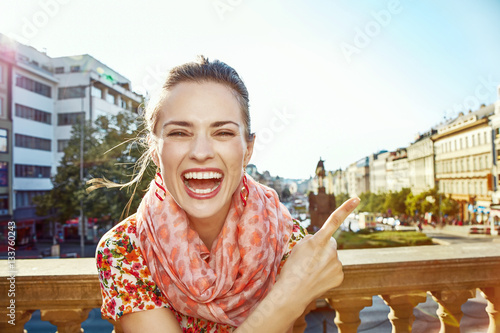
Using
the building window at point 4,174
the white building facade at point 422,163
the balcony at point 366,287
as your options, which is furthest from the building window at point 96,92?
the white building facade at point 422,163

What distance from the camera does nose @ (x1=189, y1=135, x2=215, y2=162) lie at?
1462mm

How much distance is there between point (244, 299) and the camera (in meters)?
1.53

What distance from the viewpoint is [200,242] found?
1.62m

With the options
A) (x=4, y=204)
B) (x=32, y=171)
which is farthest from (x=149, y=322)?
(x=32, y=171)

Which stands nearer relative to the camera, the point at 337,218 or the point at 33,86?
the point at 337,218

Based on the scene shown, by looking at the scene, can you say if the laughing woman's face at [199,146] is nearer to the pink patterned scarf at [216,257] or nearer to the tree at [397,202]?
the pink patterned scarf at [216,257]

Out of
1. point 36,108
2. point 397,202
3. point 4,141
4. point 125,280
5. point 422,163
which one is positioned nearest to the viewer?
point 125,280

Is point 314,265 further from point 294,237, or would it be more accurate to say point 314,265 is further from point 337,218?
point 294,237

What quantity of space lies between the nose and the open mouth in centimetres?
6

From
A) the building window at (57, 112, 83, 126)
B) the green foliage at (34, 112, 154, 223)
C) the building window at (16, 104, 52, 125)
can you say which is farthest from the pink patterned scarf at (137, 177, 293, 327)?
the building window at (57, 112, 83, 126)

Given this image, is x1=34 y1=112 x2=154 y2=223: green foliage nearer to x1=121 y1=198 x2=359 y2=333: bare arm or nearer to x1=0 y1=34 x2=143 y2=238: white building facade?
x1=0 y1=34 x2=143 y2=238: white building facade

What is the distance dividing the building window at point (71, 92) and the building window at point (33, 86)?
0.98 metres

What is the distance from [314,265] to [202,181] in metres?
0.58

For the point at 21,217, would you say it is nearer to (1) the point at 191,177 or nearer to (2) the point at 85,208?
(2) the point at 85,208
